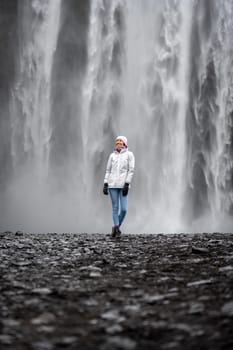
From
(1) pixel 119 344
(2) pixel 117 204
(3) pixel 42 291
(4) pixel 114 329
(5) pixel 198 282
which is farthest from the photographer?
(2) pixel 117 204

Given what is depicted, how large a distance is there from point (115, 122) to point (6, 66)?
1062 cm

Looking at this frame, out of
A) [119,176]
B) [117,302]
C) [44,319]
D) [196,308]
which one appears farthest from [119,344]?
[119,176]

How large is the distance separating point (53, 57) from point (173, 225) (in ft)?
54.6

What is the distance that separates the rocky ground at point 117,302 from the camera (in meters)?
Answer: 4.10

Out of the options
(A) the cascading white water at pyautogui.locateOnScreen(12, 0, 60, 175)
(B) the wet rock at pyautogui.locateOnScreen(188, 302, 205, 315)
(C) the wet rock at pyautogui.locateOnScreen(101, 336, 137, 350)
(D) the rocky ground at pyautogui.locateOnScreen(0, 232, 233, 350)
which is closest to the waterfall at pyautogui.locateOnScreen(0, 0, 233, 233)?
(A) the cascading white water at pyautogui.locateOnScreen(12, 0, 60, 175)

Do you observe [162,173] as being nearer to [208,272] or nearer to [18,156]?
[18,156]

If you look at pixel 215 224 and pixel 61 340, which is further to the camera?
pixel 215 224

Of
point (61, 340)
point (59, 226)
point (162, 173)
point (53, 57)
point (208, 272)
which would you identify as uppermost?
point (53, 57)

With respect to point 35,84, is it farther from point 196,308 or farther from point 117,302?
point 196,308

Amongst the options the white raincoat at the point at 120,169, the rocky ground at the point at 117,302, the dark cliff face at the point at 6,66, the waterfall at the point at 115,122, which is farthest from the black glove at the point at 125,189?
the dark cliff face at the point at 6,66

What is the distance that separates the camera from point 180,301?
543 cm

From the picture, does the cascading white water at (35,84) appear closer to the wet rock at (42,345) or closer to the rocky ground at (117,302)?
the rocky ground at (117,302)

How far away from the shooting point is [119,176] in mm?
14305

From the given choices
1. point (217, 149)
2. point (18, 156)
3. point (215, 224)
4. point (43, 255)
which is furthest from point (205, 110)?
point (43, 255)
